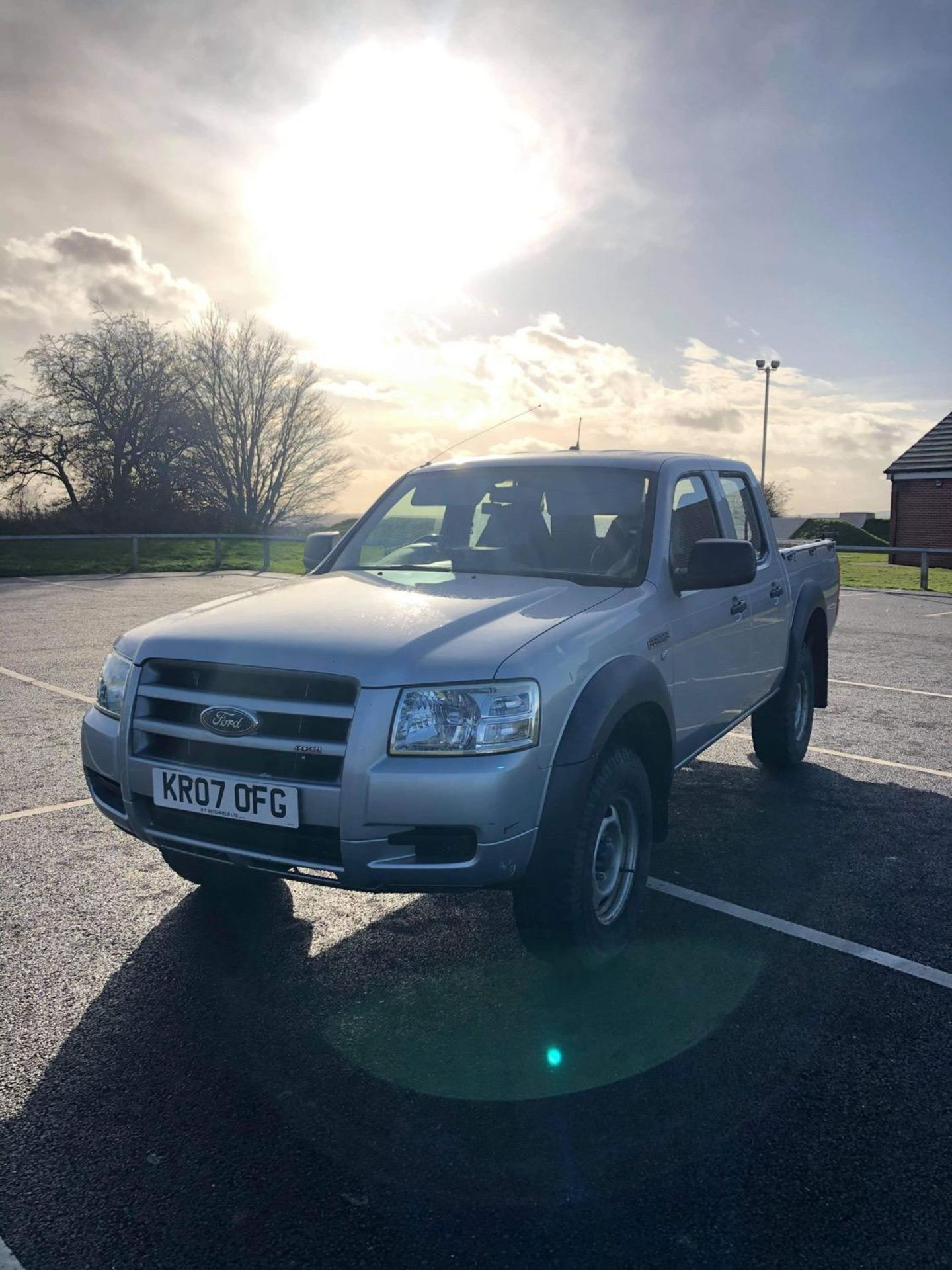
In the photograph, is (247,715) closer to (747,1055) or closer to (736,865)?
(747,1055)

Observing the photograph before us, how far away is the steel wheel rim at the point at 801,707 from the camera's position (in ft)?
20.7

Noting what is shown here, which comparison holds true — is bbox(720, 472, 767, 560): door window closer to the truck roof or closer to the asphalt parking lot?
the truck roof

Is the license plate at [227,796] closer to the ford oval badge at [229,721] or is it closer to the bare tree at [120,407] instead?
the ford oval badge at [229,721]

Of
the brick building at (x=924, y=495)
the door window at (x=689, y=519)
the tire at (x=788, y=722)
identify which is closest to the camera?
the door window at (x=689, y=519)

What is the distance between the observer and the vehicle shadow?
2.22 m

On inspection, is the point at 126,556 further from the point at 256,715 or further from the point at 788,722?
the point at 256,715

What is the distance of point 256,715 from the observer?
10.1ft

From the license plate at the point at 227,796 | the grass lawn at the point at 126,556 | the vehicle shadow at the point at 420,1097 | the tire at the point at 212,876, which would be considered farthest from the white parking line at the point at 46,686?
the grass lawn at the point at 126,556

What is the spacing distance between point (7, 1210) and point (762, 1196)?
1.77 meters

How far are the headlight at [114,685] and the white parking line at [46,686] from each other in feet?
14.0

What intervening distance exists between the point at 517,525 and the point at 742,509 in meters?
1.83

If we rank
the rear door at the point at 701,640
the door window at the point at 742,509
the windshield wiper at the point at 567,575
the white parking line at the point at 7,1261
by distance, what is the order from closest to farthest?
the white parking line at the point at 7,1261 → the windshield wiper at the point at 567,575 → the rear door at the point at 701,640 → the door window at the point at 742,509

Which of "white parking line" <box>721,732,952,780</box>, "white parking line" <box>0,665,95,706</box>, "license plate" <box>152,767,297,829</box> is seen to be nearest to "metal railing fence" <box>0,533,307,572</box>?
"white parking line" <box>0,665,95,706</box>

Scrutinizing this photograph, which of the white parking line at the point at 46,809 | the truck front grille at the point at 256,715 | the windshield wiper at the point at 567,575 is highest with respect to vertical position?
the windshield wiper at the point at 567,575
